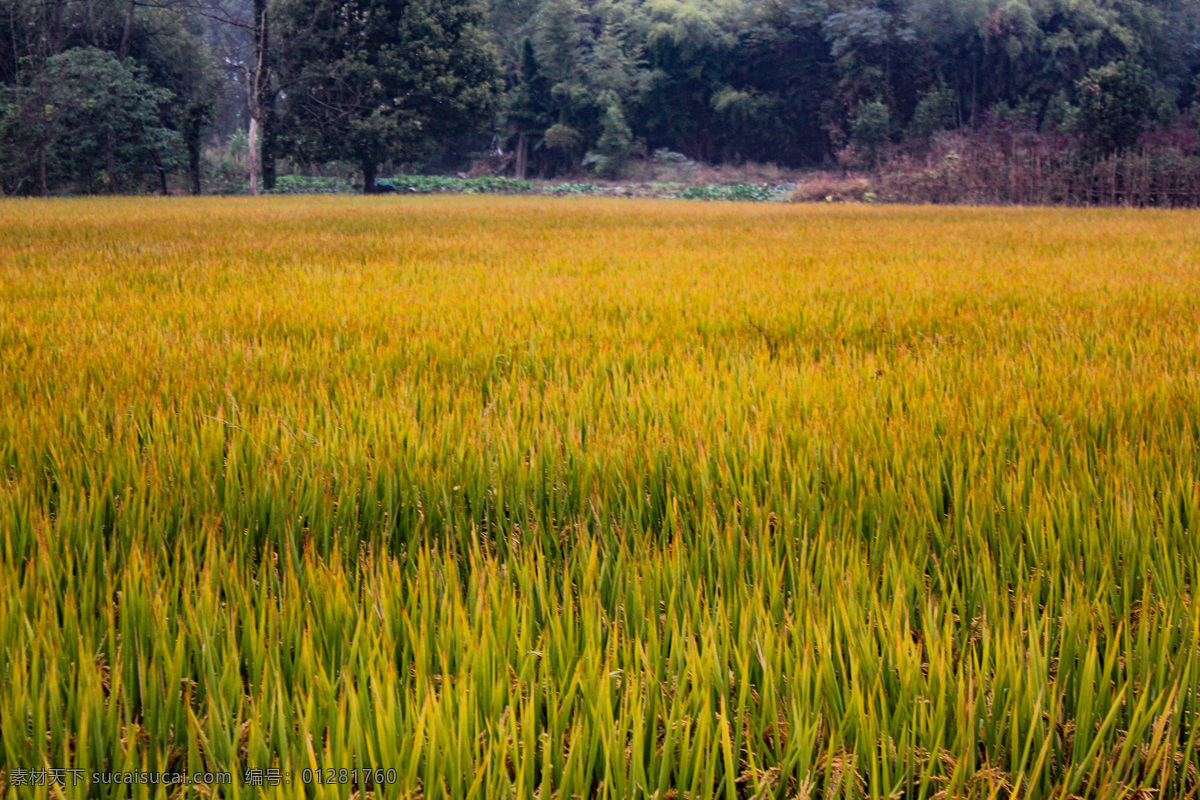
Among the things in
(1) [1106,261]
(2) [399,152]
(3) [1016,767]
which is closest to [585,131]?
(2) [399,152]

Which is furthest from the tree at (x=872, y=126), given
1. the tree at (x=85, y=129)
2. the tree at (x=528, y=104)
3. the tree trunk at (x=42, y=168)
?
the tree trunk at (x=42, y=168)

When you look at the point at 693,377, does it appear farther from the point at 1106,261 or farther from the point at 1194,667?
the point at 1106,261

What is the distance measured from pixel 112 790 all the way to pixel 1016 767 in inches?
32.6

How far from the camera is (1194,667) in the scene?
0.88 metres

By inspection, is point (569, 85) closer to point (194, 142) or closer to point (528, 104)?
point (528, 104)

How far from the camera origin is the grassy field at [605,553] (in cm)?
78

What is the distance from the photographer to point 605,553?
45.9 inches

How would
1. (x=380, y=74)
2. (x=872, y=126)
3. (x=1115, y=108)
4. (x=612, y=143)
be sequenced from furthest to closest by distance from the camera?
(x=612, y=143) → (x=872, y=126) → (x=380, y=74) → (x=1115, y=108)

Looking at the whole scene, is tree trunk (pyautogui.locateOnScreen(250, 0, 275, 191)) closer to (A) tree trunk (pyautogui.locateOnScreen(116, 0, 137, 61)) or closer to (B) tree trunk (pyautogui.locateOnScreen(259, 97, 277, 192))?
(B) tree trunk (pyautogui.locateOnScreen(259, 97, 277, 192))

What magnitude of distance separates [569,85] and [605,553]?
38939mm

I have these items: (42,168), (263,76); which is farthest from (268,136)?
(42,168)

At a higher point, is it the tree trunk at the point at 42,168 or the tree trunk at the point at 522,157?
the tree trunk at the point at 522,157

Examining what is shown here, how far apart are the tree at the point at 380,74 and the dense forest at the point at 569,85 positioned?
0.09 metres

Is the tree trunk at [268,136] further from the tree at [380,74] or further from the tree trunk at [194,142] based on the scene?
the tree trunk at [194,142]
